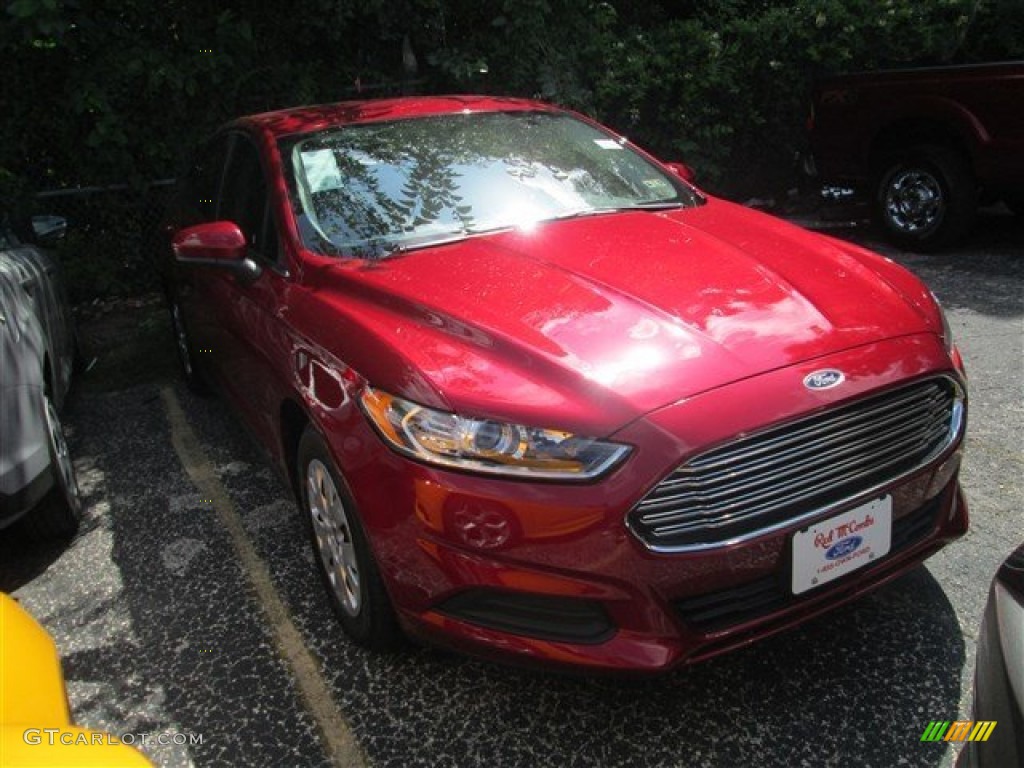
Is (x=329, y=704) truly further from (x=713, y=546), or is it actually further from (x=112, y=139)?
(x=112, y=139)

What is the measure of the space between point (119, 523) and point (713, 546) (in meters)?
2.68

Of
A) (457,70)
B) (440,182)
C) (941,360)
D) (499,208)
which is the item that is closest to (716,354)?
(941,360)

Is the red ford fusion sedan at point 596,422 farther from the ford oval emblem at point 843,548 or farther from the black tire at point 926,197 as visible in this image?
the black tire at point 926,197

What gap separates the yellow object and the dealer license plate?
1464mm

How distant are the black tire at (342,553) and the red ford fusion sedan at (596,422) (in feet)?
0.04

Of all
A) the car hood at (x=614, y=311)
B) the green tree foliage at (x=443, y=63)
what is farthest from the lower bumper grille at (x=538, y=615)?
the green tree foliage at (x=443, y=63)

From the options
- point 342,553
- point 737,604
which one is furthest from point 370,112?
point 737,604

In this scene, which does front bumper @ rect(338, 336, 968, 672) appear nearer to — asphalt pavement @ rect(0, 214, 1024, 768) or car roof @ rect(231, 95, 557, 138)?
asphalt pavement @ rect(0, 214, 1024, 768)

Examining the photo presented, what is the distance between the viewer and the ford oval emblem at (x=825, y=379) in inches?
80.6

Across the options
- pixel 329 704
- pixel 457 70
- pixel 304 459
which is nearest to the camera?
pixel 329 704

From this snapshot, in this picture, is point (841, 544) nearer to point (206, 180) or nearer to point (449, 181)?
point (449, 181)

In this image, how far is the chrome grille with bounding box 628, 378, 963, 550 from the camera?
1.92 metres

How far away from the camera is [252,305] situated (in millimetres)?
3180

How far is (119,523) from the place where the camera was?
11.7ft
